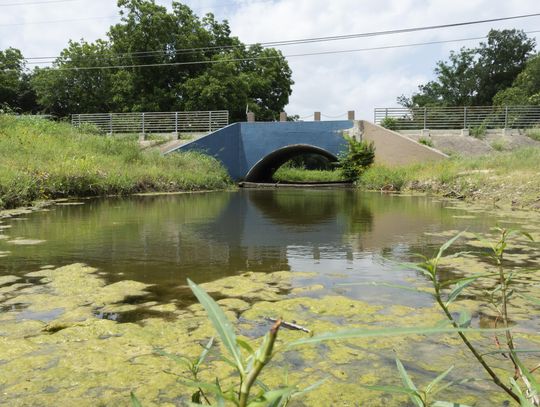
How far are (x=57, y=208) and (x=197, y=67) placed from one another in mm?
19285

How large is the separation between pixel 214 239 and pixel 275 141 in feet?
42.0

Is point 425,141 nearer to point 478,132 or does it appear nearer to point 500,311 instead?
point 478,132

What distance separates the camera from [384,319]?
253cm

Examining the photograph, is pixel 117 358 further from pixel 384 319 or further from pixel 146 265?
pixel 146 265

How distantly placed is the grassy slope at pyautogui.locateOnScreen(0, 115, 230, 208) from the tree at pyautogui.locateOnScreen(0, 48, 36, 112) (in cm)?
1558

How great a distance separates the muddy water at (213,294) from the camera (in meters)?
1.82

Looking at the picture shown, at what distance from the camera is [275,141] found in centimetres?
1781

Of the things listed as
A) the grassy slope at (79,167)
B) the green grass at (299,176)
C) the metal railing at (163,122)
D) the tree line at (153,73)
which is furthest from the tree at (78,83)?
the grassy slope at (79,167)

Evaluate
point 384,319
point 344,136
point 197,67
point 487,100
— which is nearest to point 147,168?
point 344,136

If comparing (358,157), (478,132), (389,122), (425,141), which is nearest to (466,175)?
(425,141)

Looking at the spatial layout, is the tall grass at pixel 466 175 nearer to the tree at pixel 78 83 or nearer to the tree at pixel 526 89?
the tree at pixel 526 89

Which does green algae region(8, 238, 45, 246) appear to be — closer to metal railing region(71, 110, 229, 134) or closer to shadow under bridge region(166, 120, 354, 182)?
shadow under bridge region(166, 120, 354, 182)

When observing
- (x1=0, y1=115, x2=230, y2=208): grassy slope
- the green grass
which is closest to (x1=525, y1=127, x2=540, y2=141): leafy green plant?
the green grass

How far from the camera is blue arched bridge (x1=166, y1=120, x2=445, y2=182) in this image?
1662cm
